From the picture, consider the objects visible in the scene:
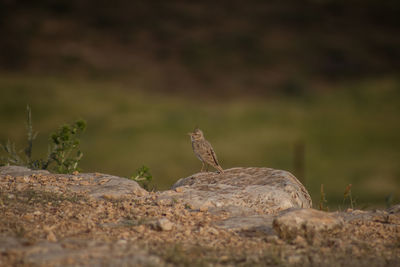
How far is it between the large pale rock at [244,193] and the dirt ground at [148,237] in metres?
0.24

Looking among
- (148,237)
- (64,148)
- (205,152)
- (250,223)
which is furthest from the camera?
(205,152)

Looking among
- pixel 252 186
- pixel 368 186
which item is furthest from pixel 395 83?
pixel 252 186

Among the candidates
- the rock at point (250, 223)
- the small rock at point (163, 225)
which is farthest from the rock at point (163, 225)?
the rock at point (250, 223)

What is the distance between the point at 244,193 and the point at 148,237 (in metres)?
1.63

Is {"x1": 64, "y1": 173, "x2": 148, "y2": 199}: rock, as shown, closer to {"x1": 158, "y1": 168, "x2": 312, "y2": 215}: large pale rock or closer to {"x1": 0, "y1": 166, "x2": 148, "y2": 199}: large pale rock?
{"x1": 0, "y1": 166, "x2": 148, "y2": 199}: large pale rock

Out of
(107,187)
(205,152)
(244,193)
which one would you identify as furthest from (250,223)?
(205,152)

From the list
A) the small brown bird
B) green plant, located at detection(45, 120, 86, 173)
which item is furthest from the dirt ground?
the small brown bird

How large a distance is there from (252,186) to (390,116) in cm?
2483

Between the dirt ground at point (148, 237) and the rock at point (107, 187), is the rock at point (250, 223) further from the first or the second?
the rock at point (107, 187)

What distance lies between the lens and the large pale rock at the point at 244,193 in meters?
5.64

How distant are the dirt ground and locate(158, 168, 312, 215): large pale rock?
0.77 feet

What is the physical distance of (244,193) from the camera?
5902 millimetres

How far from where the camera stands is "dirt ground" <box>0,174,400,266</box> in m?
→ 4.06

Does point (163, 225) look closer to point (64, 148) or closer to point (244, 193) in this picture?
point (244, 193)
